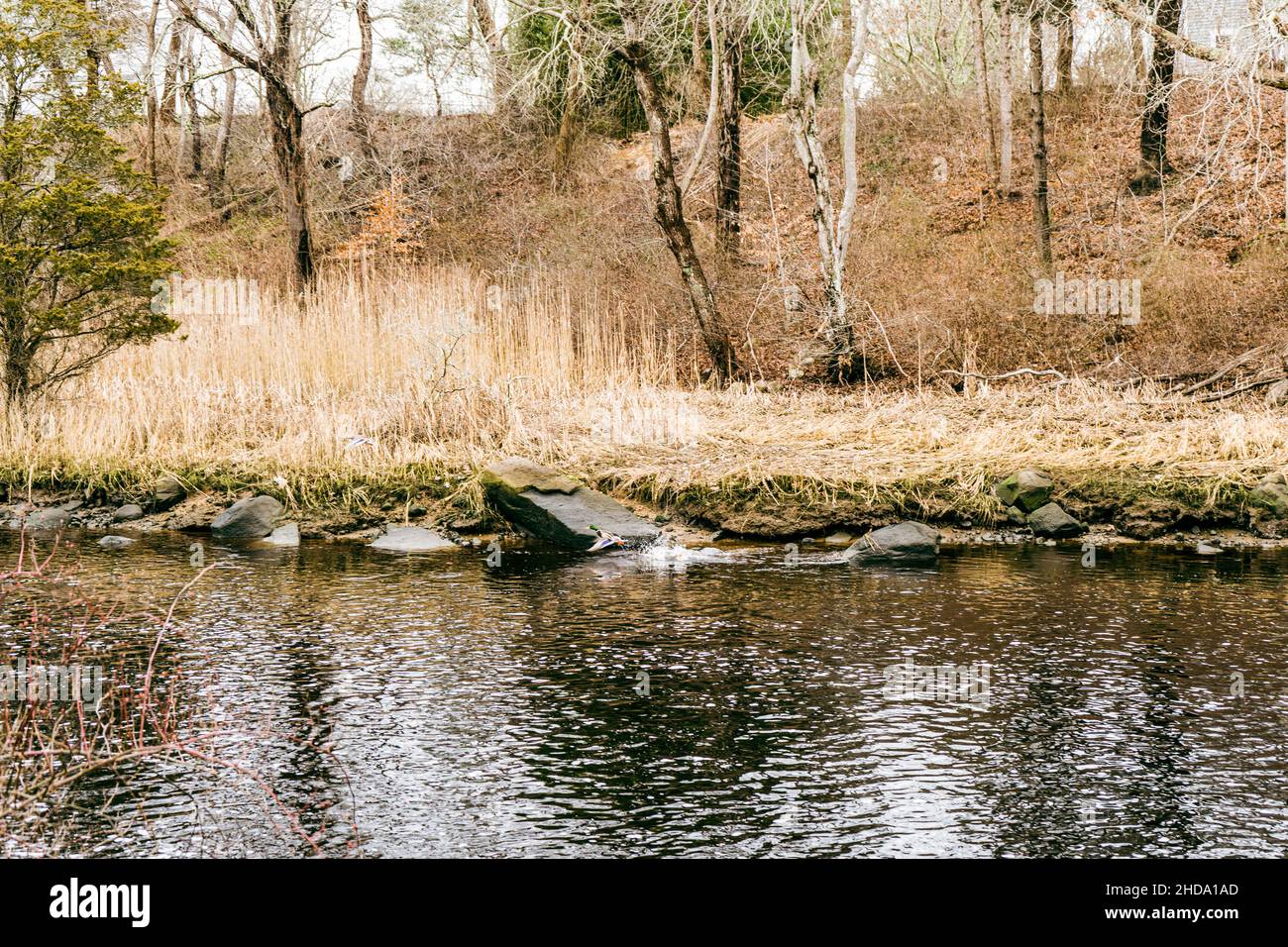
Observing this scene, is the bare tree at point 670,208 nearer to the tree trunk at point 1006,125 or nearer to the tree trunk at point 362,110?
the tree trunk at point 1006,125

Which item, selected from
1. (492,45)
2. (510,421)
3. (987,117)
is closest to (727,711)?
(510,421)

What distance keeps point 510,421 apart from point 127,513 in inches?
129

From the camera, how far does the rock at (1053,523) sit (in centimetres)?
990

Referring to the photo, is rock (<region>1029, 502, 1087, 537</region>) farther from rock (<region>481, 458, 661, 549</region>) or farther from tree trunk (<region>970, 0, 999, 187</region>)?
tree trunk (<region>970, 0, 999, 187</region>)

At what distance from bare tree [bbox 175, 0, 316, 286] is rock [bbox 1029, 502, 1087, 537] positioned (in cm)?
969

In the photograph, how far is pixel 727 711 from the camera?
224 inches

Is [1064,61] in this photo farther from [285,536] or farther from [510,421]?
[285,536]

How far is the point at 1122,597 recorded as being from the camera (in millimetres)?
7898

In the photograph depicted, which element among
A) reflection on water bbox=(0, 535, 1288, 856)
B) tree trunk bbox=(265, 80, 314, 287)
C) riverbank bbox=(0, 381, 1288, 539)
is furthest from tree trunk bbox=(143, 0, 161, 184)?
reflection on water bbox=(0, 535, 1288, 856)

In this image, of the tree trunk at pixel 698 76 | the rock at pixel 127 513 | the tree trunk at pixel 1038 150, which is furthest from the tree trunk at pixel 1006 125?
the rock at pixel 127 513

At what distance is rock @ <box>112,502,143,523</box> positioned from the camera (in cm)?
1079

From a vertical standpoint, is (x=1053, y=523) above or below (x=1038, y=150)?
below

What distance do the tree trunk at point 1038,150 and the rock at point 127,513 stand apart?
11.0 metres
